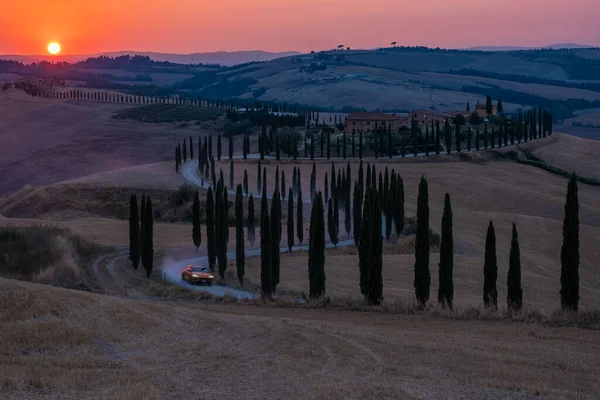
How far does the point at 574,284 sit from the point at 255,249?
1162 inches

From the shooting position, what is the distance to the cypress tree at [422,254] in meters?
35.4

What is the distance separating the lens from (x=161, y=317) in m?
23.7

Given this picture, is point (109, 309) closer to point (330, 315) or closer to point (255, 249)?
point (330, 315)

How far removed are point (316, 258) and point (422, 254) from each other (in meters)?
4.82

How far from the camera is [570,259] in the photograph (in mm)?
32656

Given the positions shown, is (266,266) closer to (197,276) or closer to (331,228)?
(197,276)

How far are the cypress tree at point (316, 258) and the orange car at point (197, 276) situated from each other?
7.01m

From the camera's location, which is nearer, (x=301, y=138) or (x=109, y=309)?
(x=109, y=309)

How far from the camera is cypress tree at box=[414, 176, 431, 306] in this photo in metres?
35.4

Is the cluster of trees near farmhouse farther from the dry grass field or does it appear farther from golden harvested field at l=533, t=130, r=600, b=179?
the dry grass field

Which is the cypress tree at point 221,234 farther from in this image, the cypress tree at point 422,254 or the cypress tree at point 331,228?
the cypress tree at point 422,254

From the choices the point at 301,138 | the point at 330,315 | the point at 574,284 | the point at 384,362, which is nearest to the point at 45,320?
the point at 384,362

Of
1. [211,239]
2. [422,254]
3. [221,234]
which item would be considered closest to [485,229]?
[211,239]

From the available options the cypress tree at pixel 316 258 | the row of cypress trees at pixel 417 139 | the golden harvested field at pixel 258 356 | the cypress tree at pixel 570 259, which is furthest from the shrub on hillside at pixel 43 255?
the row of cypress trees at pixel 417 139
